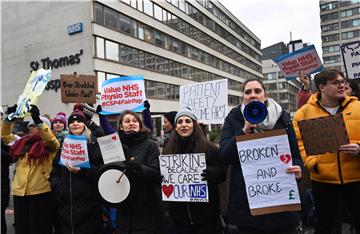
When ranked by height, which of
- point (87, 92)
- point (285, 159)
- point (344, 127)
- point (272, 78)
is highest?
point (272, 78)

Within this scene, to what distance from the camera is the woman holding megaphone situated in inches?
112

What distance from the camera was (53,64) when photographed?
31.7 meters

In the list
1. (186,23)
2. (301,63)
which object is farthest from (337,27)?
(301,63)

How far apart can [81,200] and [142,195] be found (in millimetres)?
787

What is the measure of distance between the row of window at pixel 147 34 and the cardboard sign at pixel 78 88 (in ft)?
81.1

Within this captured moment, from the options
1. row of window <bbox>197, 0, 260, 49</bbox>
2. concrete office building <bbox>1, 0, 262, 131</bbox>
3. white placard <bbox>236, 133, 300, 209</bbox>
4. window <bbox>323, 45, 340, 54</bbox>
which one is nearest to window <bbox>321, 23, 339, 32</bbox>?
window <bbox>323, 45, 340, 54</bbox>

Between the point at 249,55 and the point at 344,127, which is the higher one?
the point at 249,55

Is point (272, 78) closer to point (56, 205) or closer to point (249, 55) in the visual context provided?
point (249, 55)

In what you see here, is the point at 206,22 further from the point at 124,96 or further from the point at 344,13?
the point at 344,13

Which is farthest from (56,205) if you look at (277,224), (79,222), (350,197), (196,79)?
(196,79)

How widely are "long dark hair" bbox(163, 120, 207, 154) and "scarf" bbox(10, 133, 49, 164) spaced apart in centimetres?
179

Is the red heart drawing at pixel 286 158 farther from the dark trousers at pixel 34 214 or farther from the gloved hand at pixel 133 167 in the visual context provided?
the dark trousers at pixel 34 214

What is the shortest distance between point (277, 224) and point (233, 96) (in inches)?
2441

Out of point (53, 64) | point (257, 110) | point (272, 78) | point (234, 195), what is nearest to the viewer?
point (257, 110)
